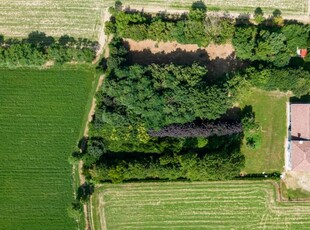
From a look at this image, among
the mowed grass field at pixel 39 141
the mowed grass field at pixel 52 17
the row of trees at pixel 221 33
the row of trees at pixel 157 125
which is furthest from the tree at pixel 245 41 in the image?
the mowed grass field at pixel 39 141

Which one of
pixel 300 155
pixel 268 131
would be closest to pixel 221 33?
pixel 268 131

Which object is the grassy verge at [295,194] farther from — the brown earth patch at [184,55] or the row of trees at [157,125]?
the brown earth patch at [184,55]

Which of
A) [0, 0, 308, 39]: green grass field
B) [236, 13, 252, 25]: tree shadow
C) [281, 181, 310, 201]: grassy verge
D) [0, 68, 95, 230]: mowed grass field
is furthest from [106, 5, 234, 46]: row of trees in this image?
[281, 181, 310, 201]: grassy verge

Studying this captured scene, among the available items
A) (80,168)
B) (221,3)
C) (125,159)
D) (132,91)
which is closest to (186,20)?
(221,3)

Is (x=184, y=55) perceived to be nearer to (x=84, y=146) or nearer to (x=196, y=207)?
(x=84, y=146)

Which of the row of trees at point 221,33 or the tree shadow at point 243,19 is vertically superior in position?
the tree shadow at point 243,19

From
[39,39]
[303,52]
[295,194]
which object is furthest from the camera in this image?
[39,39]
